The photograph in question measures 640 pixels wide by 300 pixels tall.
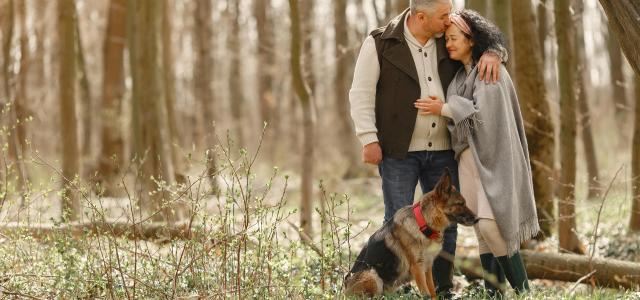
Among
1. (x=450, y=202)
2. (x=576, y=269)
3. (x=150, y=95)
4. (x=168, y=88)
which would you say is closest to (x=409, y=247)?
(x=450, y=202)

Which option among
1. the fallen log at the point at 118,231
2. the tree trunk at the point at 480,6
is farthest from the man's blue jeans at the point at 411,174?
the tree trunk at the point at 480,6

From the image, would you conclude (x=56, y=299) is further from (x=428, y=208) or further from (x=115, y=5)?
(x=115, y=5)

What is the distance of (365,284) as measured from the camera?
5461mm

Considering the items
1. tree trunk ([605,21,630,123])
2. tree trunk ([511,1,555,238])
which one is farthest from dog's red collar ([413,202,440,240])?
tree trunk ([605,21,630,123])

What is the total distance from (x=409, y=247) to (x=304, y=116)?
4990mm

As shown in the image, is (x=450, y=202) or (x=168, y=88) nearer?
(x=450, y=202)

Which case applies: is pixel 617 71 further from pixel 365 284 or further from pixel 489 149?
pixel 365 284

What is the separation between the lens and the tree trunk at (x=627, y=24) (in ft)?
16.5

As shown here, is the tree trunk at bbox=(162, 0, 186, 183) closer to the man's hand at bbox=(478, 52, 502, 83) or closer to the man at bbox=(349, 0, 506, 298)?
the man at bbox=(349, 0, 506, 298)

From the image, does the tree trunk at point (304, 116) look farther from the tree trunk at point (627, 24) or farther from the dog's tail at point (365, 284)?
the tree trunk at point (627, 24)

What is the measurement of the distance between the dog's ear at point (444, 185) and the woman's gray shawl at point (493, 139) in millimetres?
323

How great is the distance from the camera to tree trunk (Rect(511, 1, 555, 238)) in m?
8.62

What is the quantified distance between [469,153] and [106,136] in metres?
14.2

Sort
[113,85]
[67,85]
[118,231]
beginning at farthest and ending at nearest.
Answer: [113,85] < [67,85] < [118,231]
